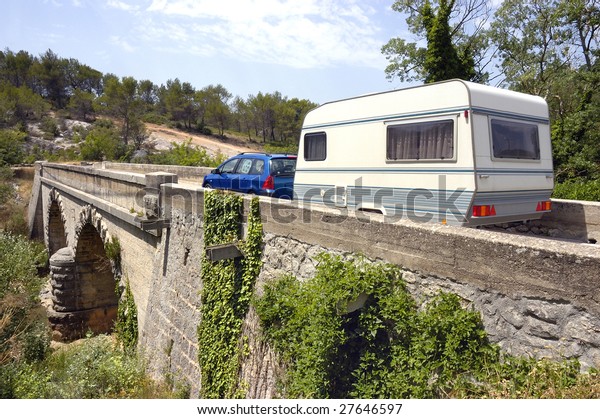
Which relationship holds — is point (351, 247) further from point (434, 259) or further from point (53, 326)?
point (53, 326)

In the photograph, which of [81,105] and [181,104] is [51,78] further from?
[181,104]

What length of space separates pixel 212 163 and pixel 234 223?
965 inches

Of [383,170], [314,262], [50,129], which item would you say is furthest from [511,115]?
[50,129]

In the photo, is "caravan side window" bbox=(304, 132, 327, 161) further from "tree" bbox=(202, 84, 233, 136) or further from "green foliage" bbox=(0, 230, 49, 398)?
"tree" bbox=(202, 84, 233, 136)

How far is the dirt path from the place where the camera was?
168 feet

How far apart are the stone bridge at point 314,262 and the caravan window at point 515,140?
1.54 metres

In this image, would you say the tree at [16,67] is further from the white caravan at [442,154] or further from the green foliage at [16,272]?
the white caravan at [442,154]

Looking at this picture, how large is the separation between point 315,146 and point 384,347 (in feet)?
17.4

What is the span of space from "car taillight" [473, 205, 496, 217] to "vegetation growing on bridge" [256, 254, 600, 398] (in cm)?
226

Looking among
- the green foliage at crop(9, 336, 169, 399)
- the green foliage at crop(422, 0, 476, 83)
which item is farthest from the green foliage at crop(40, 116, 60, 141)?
the green foliage at crop(9, 336, 169, 399)

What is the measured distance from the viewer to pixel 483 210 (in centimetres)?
611

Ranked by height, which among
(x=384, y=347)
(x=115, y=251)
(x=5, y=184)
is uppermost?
(x=5, y=184)

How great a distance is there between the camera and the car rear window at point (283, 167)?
32.0ft

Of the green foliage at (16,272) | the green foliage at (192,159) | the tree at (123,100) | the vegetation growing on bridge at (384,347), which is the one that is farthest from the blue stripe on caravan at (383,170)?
the tree at (123,100)
